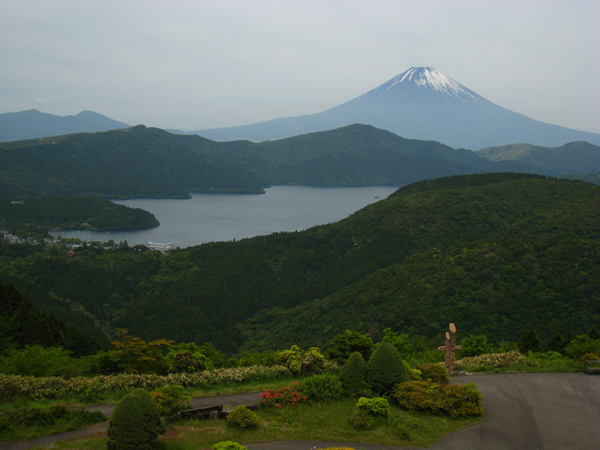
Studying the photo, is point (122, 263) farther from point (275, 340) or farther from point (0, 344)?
point (0, 344)

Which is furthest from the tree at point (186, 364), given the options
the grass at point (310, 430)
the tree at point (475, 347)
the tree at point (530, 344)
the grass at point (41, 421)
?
the tree at point (530, 344)

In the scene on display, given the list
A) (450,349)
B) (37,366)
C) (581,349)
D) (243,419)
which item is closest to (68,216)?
(37,366)

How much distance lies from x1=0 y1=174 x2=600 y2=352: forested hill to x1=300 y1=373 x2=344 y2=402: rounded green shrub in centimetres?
2319

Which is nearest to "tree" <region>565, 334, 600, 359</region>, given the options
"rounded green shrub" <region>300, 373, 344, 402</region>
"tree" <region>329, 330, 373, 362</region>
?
"tree" <region>329, 330, 373, 362</region>

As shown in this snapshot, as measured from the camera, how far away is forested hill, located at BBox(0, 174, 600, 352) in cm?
3644

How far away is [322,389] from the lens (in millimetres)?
13367

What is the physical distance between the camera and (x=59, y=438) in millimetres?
10805

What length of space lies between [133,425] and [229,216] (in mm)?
131907

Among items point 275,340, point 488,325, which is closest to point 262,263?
point 275,340

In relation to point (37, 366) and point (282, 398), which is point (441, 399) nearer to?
point (282, 398)

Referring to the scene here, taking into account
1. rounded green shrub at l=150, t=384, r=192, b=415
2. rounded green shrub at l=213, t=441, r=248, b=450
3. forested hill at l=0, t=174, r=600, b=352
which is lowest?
forested hill at l=0, t=174, r=600, b=352

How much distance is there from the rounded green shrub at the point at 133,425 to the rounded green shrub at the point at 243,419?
1.94 m

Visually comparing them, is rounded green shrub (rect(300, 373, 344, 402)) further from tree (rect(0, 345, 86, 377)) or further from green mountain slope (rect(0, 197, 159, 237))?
green mountain slope (rect(0, 197, 159, 237))

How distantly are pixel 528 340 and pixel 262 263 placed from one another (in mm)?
53083
